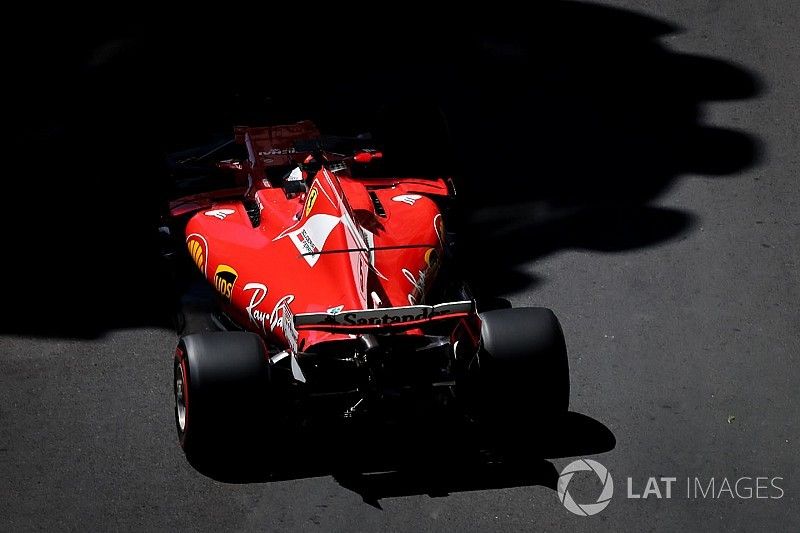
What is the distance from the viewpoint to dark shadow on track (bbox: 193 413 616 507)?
26.8ft

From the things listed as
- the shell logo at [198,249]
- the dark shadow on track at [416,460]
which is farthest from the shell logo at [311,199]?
the dark shadow on track at [416,460]

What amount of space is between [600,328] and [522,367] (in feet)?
6.15

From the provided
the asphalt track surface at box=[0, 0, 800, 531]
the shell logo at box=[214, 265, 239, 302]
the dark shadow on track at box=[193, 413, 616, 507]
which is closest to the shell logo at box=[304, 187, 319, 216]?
the shell logo at box=[214, 265, 239, 302]

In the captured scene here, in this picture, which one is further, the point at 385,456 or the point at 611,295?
the point at 611,295

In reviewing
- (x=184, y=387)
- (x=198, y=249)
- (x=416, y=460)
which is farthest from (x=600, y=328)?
(x=184, y=387)

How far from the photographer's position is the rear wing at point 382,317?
7.76 metres

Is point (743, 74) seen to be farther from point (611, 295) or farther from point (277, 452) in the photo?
point (277, 452)

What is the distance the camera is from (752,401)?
9102mm

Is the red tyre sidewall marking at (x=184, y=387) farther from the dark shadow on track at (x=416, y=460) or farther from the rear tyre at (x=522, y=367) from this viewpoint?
the rear tyre at (x=522, y=367)

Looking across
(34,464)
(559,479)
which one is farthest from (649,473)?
(34,464)

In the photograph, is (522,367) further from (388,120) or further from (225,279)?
(388,120)

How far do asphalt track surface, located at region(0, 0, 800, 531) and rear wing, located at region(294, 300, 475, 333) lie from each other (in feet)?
3.29

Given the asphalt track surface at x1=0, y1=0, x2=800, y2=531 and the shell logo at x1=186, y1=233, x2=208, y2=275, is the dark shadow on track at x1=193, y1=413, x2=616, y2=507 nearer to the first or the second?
the asphalt track surface at x1=0, y1=0, x2=800, y2=531

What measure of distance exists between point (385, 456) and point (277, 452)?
67 cm
